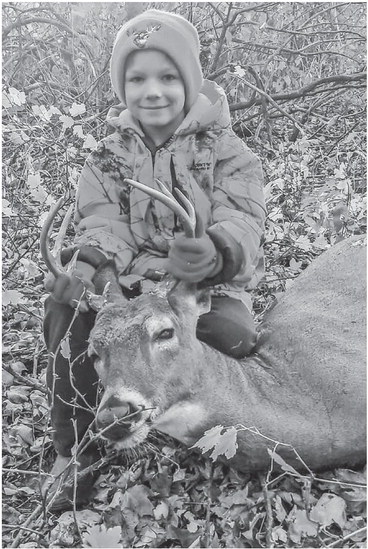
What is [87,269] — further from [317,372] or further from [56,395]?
[317,372]

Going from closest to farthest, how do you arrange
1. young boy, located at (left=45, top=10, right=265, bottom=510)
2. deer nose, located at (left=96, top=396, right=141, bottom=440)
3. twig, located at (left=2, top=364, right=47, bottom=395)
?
deer nose, located at (left=96, top=396, right=141, bottom=440)
young boy, located at (left=45, top=10, right=265, bottom=510)
twig, located at (left=2, top=364, right=47, bottom=395)

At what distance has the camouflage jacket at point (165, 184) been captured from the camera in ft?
10.5

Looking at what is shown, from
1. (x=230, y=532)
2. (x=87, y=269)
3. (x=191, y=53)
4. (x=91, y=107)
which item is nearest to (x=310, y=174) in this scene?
(x=91, y=107)

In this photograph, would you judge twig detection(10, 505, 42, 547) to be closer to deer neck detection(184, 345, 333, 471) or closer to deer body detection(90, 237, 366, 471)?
deer body detection(90, 237, 366, 471)

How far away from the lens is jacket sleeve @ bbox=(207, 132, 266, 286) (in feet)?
9.75

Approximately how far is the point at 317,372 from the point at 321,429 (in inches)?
10.0

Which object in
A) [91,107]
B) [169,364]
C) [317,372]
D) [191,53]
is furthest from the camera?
[91,107]

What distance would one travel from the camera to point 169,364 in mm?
2717

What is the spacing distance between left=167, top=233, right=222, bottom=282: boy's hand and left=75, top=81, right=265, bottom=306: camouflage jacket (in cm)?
43

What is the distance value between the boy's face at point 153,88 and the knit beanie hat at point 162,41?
33mm

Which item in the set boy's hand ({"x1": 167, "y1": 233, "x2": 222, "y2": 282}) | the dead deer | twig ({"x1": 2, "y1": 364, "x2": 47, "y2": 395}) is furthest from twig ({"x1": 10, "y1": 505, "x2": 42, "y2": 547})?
boy's hand ({"x1": 167, "y1": 233, "x2": 222, "y2": 282})

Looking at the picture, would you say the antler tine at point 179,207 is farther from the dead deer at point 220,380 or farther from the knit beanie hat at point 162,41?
the knit beanie hat at point 162,41

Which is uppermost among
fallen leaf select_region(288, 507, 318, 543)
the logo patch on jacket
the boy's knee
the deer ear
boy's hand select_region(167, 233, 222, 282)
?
the logo patch on jacket

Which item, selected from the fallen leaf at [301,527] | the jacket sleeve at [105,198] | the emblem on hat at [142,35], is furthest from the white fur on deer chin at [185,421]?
the emblem on hat at [142,35]
